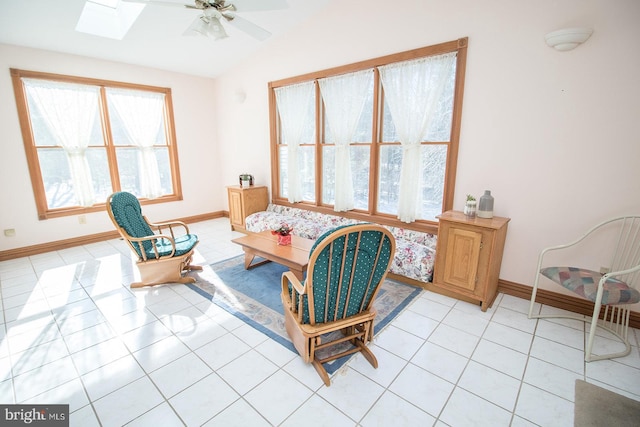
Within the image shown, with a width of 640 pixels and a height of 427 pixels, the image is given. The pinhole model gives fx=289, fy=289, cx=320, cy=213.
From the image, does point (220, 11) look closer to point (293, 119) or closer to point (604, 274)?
point (293, 119)

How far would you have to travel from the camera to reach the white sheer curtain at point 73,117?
404 centimetres

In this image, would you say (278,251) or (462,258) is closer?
(462,258)

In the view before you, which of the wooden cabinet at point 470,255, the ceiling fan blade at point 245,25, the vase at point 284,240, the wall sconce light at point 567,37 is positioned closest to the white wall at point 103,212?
the ceiling fan blade at point 245,25

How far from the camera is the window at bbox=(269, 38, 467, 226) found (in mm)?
3141

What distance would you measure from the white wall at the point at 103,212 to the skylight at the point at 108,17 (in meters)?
0.95

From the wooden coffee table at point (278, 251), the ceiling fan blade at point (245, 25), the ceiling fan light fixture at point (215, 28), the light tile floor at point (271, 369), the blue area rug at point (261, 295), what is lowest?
the light tile floor at point (271, 369)

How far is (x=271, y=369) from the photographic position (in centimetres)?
201

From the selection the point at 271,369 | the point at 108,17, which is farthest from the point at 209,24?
the point at 271,369

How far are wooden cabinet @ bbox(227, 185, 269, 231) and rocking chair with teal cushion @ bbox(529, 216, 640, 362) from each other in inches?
159

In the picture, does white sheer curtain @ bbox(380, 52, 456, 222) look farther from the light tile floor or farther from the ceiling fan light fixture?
the ceiling fan light fixture

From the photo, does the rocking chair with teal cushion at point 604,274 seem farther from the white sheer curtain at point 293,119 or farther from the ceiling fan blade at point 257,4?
the white sheer curtain at point 293,119

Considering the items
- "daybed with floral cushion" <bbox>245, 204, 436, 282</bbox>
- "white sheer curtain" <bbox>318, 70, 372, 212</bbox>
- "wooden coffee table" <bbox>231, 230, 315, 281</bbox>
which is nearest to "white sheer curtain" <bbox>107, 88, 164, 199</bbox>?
"daybed with floral cushion" <bbox>245, 204, 436, 282</bbox>

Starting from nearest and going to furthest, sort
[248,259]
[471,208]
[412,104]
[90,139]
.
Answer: [471,208], [412,104], [248,259], [90,139]

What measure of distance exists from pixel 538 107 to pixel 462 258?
4.99ft
